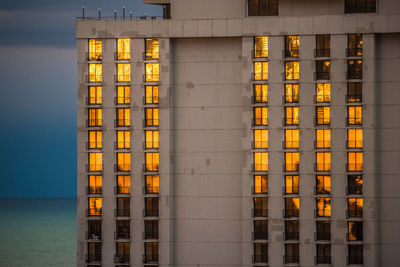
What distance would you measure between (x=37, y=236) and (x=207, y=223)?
355ft

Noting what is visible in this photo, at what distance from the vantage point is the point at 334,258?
63594mm

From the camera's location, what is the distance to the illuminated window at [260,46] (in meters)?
64.8

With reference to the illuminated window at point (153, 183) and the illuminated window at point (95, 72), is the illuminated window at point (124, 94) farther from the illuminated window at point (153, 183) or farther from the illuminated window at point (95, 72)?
the illuminated window at point (153, 183)

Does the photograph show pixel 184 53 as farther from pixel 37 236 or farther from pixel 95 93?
pixel 37 236

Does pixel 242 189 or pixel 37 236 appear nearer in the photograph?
pixel 242 189

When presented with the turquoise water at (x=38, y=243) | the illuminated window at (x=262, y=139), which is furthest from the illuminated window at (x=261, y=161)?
the turquoise water at (x=38, y=243)

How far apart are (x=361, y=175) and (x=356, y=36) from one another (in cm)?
1391

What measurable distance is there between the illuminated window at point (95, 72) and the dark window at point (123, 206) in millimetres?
12569

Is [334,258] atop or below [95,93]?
below

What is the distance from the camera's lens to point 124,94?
65.9m

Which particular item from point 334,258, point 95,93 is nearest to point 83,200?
point 95,93

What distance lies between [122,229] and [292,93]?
22.2 metres

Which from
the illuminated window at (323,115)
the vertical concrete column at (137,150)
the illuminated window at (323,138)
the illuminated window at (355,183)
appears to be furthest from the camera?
the vertical concrete column at (137,150)

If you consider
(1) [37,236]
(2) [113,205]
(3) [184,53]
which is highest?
(3) [184,53]
